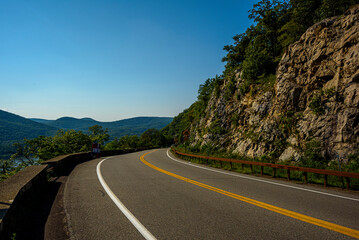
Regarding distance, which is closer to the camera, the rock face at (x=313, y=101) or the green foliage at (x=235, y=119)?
the rock face at (x=313, y=101)

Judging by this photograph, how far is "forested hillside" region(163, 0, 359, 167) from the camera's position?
12.1 m

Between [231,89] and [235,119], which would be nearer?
[235,119]

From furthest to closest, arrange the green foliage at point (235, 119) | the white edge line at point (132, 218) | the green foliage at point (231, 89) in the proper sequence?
the green foliage at point (231, 89) < the green foliage at point (235, 119) < the white edge line at point (132, 218)

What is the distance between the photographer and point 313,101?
14.0m

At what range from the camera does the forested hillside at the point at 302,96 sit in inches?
477

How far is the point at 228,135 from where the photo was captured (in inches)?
903

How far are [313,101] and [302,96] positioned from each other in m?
1.58

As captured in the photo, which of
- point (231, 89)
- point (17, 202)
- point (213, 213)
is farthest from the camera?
point (231, 89)

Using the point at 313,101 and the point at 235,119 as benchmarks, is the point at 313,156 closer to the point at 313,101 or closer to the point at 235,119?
the point at 313,101

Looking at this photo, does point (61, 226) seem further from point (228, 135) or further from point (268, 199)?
point (228, 135)

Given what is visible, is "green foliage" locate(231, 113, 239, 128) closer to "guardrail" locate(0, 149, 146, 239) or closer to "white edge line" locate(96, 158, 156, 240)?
→ "white edge line" locate(96, 158, 156, 240)

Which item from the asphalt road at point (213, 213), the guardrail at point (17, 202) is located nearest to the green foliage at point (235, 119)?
the asphalt road at point (213, 213)

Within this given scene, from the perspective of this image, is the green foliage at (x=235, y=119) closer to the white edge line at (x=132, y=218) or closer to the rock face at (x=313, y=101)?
the rock face at (x=313, y=101)

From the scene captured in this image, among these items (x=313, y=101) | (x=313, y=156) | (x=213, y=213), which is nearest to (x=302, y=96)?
(x=313, y=101)
